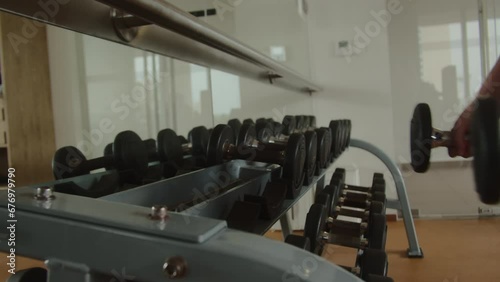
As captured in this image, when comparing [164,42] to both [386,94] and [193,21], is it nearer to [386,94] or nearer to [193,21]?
[193,21]

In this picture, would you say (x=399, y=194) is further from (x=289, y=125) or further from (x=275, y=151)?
(x=275, y=151)

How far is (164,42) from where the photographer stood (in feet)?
2.85

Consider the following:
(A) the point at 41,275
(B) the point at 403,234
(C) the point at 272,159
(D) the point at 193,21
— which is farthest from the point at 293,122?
(B) the point at 403,234

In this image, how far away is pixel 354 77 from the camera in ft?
10.6

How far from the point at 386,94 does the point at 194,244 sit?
3.07 m

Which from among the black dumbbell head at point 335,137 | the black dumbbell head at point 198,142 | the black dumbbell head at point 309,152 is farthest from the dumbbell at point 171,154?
the black dumbbell head at point 335,137

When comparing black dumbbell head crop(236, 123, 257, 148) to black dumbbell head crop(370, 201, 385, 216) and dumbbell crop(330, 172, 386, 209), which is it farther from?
dumbbell crop(330, 172, 386, 209)

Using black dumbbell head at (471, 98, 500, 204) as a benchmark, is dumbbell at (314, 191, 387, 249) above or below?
below

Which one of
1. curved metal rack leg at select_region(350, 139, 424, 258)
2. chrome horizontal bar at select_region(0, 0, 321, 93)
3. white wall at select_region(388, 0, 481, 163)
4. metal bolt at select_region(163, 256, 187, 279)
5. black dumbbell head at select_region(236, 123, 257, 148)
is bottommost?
curved metal rack leg at select_region(350, 139, 424, 258)

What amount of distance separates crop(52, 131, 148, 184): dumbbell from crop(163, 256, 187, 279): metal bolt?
22.3 inches

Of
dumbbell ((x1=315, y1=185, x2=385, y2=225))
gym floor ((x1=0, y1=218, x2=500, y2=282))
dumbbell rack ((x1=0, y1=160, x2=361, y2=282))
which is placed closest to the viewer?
dumbbell rack ((x1=0, y1=160, x2=361, y2=282))

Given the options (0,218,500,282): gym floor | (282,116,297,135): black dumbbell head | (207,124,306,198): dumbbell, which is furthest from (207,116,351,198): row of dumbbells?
(0,218,500,282): gym floor

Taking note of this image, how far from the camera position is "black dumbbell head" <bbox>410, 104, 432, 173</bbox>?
0.77m

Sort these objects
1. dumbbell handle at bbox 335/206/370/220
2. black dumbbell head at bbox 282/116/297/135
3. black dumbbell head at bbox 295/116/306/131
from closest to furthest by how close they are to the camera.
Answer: dumbbell handle at bbox 335/206/370/220
black dumbbell head at bbox 282/116/297/135
black dumbbell head at bbox 295/116/306/131
